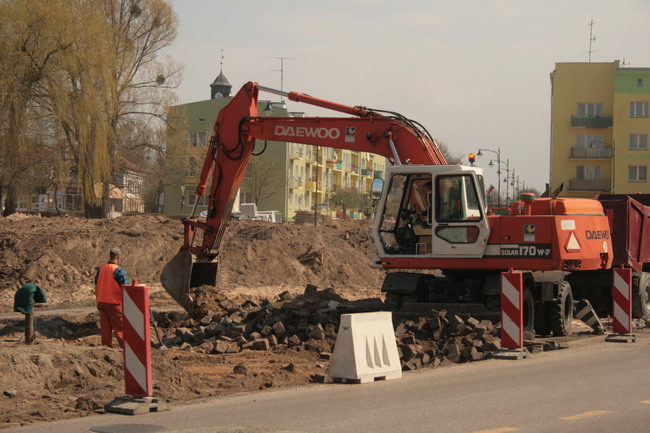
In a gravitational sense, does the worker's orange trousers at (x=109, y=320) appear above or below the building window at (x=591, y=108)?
below

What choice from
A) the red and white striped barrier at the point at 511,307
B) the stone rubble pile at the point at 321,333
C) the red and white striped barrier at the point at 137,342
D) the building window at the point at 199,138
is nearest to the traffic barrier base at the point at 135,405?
the red and white striped barrier at the point at 137,342

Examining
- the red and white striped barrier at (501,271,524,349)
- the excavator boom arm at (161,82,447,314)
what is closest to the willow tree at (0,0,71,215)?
the excavator boom arm at (161,82,447,314)

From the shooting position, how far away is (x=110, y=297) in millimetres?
13617

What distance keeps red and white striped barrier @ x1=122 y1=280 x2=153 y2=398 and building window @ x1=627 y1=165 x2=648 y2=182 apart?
2484 inches

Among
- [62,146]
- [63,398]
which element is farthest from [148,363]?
[62,146]

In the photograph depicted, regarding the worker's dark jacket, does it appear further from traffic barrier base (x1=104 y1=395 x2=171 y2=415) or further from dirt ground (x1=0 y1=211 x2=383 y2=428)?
traffic barrier base (x1=104 y1=395 x2=171 y2=415)

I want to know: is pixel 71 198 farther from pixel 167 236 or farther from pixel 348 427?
pixel 348 427

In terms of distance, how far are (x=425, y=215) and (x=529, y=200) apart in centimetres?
194

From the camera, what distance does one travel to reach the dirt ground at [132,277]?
10094 millimetres

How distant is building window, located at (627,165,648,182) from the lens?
2633 inches

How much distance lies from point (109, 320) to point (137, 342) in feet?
16.2

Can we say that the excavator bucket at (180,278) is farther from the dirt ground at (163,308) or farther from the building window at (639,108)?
the building window at (639,108)

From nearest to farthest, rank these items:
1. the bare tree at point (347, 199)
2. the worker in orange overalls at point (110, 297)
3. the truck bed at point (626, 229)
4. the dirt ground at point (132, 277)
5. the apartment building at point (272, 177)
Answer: the dirt ground at point (132, 277), the worker in orange overalls at point (110, 297), the truck bed at point (626, 229), the apartment building at point (272, 177), the bare tree at point (347, 199)

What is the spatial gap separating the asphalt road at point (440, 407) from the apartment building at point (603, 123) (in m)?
57.7
